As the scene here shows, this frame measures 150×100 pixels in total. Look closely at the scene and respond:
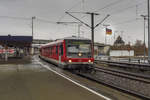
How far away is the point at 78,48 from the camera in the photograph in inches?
562

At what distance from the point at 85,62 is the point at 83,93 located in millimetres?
6811

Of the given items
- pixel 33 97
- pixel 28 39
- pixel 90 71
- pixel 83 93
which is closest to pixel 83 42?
pixel 90 71

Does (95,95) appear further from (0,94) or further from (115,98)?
(0,94)

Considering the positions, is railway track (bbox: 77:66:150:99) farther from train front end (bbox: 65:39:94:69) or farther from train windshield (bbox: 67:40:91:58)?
train windshield (bbox: 67:40:91:58)

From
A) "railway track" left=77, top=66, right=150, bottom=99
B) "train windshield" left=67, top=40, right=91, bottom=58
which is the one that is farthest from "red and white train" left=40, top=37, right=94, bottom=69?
"railway track" left=77, top=66, right=150, bottom=99

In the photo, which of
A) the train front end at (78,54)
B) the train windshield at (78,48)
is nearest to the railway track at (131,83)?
the train front end at (78,54)

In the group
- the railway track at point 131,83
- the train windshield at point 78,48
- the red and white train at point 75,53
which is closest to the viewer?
the railway track at point 131,83

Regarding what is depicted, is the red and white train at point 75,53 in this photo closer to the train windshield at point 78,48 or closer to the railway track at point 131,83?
the train windshield at point 78,48

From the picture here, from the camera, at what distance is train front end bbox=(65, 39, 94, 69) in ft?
45.4

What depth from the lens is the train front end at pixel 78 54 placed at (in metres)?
13.8

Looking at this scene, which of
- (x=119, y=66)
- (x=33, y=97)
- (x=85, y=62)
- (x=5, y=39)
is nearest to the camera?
(x=33, y=97)

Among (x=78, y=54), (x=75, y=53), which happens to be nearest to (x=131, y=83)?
(x=78, y=54)

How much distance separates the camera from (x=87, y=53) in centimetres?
1441

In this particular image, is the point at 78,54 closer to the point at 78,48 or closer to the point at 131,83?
the point at 78,48
